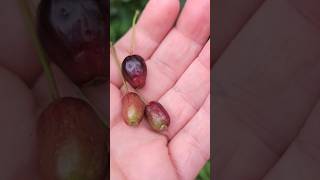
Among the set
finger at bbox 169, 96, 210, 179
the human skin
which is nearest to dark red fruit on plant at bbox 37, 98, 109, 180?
the human skin

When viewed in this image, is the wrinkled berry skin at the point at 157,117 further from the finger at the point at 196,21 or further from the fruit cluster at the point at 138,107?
the finger at the point at 196,21

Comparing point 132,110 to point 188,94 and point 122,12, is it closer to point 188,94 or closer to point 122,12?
point 188,94

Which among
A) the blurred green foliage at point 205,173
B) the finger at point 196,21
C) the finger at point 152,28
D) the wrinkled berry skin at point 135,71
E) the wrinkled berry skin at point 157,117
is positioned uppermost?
the finger at point 196,21
